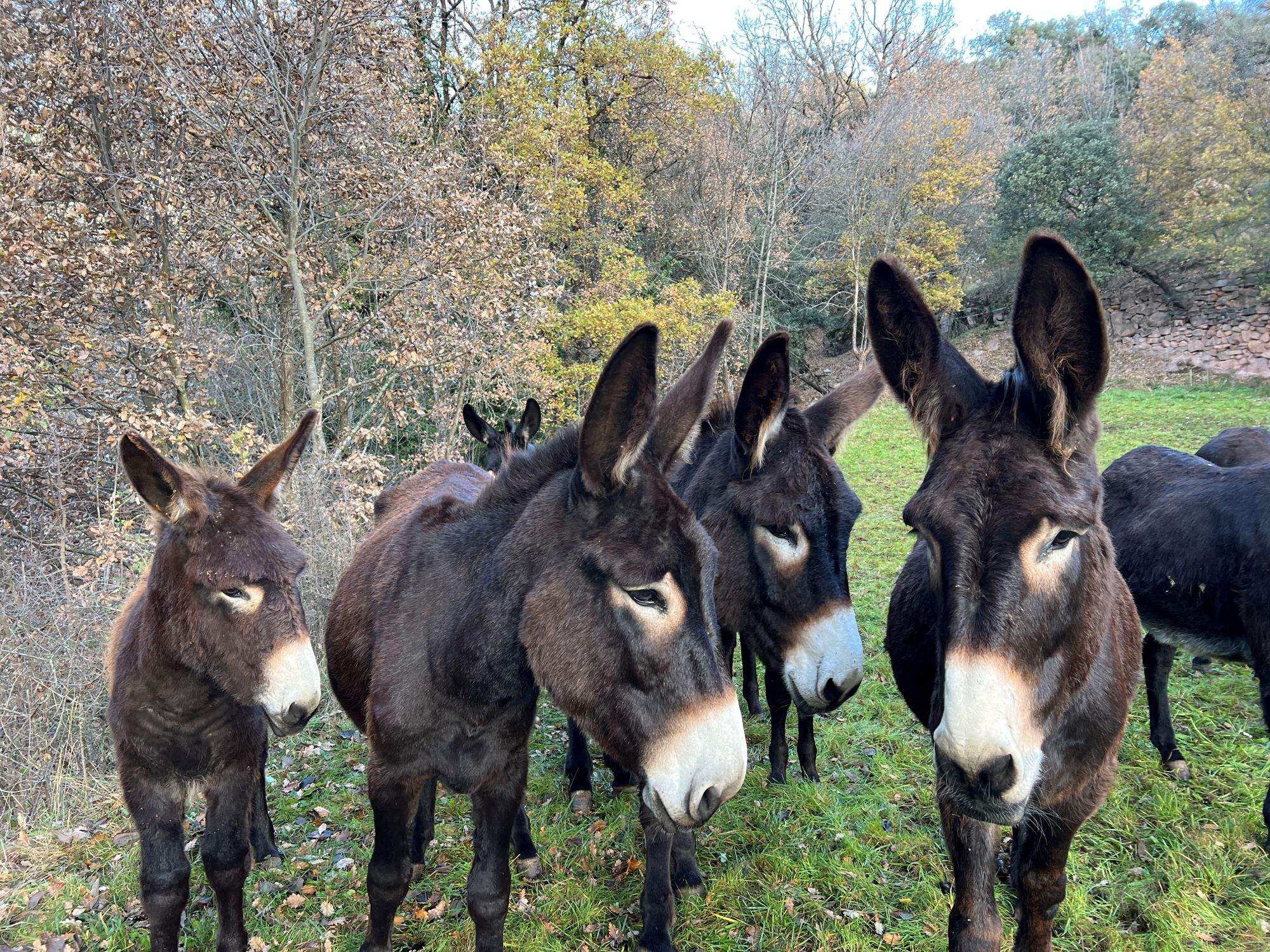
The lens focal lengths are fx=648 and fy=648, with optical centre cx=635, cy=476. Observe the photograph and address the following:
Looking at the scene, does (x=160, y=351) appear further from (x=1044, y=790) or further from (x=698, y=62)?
(x=698, y=62)

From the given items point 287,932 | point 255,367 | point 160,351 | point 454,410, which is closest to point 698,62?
point 454,410

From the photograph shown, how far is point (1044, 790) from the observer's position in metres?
2.17

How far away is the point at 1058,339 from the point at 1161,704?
3.86 metres

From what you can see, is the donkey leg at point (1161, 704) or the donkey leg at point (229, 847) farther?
the donkey leg at point (1161, 704)

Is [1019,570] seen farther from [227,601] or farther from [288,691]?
[227,601]

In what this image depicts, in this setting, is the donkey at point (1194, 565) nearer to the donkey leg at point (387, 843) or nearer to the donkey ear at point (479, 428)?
the donkey leg at point (387, 843)

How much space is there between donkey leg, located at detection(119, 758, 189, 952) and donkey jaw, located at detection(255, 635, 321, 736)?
60 centimetres

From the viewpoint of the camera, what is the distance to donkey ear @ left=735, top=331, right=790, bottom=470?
321cm

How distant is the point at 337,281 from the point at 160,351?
2558 mm

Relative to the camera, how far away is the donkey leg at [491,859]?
266cm

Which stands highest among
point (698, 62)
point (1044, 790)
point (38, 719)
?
point (698, 62)

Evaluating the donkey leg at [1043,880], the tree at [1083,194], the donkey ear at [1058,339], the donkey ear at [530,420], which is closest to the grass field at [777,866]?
the donkey leg at [1043,880]

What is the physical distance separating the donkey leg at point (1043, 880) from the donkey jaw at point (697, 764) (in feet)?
4.06

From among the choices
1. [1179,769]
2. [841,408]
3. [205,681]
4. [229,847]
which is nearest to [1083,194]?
[1179,769]
